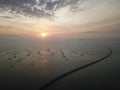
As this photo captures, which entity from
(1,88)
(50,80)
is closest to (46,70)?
(50,80)

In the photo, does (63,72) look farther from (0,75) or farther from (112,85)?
(0,75)

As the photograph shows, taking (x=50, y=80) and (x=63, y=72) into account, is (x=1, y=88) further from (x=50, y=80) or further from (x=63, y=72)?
(x=63, y=72)

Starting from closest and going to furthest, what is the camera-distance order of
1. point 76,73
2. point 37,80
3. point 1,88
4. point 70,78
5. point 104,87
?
point 1,88 → point 104,87 → point 37,80 → point 70,78 → point 76,73

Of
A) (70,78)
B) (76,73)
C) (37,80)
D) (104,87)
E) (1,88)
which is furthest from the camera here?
(76,73)

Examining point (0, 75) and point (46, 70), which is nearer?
point (0, 75)

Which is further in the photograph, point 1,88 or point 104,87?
point 104,87

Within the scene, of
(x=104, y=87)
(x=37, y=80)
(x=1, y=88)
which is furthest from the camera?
(x=37, y=80)

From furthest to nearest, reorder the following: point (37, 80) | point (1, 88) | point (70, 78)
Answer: point (70, 78) < point (37, 80) < point (1, 88)

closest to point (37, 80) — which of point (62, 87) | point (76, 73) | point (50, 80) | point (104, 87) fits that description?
point (50, 80)

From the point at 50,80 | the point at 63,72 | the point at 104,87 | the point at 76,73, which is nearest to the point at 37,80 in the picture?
the point at 50,80
